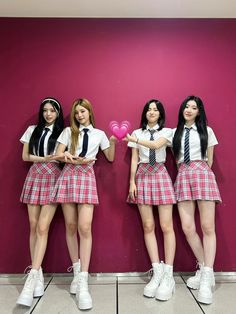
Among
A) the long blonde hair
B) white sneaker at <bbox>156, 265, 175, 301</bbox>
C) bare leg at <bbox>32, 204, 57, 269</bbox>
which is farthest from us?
the long blonde hair

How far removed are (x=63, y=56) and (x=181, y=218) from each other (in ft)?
5.83

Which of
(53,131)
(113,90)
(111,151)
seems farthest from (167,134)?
(53,131)

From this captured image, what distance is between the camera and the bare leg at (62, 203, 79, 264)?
2.28 metres

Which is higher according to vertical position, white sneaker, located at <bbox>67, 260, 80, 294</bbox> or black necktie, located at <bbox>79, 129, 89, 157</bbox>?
black necktie, located at <bbox>79, 129, 89, 157</bbox>

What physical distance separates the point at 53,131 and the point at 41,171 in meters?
0.35

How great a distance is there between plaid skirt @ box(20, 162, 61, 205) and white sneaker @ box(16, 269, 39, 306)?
545mm

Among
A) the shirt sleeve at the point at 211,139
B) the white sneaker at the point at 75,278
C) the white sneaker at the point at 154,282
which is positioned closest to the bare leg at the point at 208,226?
the white sneaker at the point at 154,282

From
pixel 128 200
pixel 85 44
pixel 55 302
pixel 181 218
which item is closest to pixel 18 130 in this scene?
pixel 85 44

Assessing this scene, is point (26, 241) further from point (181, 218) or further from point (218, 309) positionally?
point (218, 309)

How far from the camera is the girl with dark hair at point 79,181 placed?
2.21 m

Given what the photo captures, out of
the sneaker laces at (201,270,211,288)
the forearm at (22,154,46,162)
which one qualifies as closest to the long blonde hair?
the forearm at (22,154,46,162)

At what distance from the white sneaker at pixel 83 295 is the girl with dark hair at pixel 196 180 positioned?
33.1 inches

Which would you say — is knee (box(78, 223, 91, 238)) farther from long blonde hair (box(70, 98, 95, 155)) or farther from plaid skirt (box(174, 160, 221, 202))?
plaid skirt (box(174, 160, 221, 202))

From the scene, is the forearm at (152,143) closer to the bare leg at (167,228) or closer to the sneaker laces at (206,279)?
the bare leg at (167,228)
